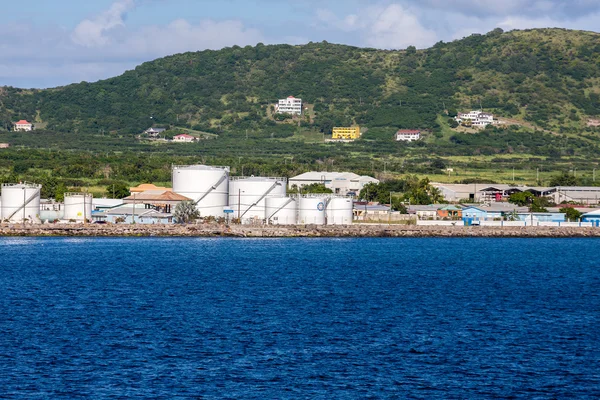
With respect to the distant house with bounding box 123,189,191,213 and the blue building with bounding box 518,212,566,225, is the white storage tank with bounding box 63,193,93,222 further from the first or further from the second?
the blue building with bounding box 518,212,566,225

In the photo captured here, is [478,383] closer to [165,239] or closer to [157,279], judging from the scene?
[157,279]

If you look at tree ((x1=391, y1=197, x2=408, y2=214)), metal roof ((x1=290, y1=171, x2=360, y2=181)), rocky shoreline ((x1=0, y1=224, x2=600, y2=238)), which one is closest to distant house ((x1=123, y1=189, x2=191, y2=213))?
rocky shoreline ((x1=0, y1=224, x2=600, y2=238))

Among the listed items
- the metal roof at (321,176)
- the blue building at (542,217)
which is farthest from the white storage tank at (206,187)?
the metal roof at (321,176)

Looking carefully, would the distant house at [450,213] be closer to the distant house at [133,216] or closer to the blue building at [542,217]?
the blue building at [542,217]

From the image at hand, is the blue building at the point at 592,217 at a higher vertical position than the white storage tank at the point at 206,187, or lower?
lower

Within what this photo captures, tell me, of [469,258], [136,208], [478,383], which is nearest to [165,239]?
[136,208]
